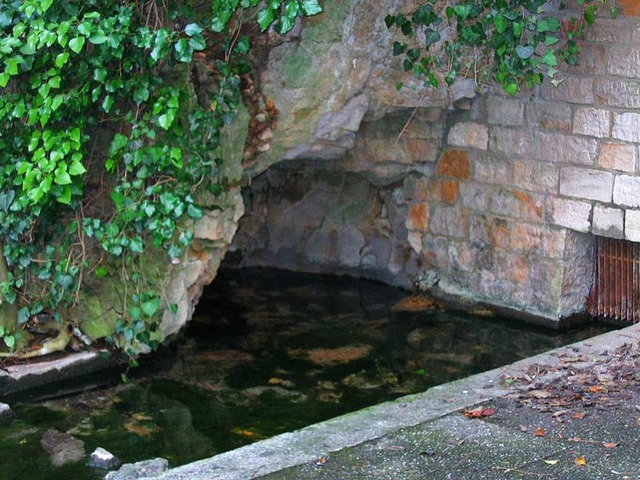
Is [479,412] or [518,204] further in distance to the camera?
[518,204]

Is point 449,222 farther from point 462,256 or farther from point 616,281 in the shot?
point 616,281

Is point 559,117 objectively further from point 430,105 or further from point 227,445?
point 227,445

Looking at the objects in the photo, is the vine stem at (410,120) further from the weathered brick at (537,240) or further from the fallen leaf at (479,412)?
the fallen leaf at (479,412)

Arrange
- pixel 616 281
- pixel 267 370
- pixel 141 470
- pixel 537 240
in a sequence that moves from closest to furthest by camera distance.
A: 1. pixel 141 470
2. pixel 267 370
3. pixel 616 281
4. pixel 537 240

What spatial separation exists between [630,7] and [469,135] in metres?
1.51

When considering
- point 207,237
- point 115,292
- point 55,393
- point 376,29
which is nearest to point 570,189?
point 376,29

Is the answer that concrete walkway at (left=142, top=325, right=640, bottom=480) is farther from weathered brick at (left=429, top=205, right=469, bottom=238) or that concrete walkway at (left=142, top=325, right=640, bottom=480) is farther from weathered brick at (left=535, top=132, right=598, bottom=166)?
weathered brick at (left=429, top=205, right=469, bottom=238)

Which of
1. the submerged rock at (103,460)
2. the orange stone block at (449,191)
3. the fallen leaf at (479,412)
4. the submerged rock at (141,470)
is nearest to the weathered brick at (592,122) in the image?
the orange stone block at (449,191)

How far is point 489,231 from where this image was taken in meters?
7.46

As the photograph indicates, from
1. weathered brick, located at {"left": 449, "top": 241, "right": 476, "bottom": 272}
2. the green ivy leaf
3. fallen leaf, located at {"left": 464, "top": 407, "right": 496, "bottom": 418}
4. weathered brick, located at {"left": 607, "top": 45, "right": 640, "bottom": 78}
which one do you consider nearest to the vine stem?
weathered brick, located at {"left": 449, "top": 241, "right": 476, "bottom": 272}

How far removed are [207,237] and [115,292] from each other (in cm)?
63

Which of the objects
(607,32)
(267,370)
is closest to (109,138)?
(267,370)

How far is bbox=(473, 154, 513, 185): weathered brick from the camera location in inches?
285

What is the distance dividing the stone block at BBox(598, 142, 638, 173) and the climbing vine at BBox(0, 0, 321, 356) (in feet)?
7.57
